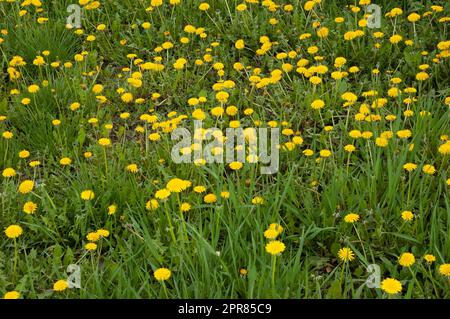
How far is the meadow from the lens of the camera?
267 cm

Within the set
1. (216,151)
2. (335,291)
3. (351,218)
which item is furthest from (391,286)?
(216,151)

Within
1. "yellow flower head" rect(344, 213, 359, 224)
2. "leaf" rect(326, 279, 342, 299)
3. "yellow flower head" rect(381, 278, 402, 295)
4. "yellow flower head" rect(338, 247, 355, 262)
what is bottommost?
"leaf" rect(326, 279, 342, 299)

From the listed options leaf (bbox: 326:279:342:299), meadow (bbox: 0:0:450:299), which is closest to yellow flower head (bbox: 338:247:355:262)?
meadow (bbox: 0:0:450:299)

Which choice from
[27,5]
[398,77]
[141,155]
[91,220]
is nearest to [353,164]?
[398,77]

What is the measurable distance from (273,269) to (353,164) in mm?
1077

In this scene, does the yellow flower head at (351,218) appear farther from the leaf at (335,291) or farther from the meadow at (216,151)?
the leaf at (335,291)

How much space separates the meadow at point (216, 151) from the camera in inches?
105

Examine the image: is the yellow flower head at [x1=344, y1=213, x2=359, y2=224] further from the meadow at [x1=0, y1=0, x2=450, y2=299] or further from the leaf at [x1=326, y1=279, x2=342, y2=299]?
the leaf at [x1=326, y1=279, x2=342, y2=299]

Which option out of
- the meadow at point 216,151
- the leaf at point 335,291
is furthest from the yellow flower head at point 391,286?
the leaf at point 335,291

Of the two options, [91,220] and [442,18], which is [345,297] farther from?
Result: [442,18]

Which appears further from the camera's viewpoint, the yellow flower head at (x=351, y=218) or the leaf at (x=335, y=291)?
the yellow flower head at (x=351, y=218)

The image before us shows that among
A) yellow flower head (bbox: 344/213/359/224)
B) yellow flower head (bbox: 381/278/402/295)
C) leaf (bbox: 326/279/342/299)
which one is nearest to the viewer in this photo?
yellow flower head (bbox: 381/278/402/295)

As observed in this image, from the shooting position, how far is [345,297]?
2498 mm
